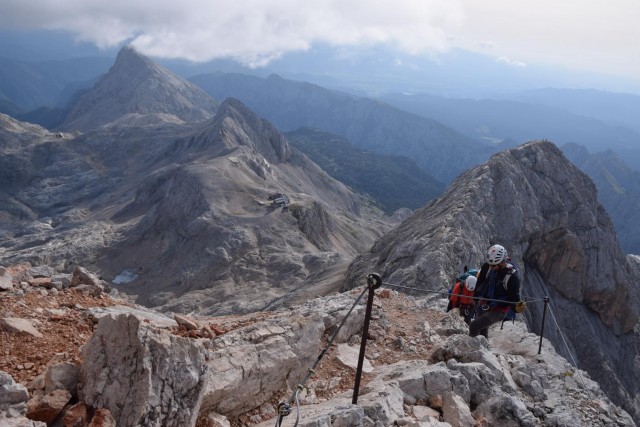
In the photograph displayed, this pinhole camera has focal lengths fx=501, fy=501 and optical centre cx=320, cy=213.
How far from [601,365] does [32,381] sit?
43.9 m

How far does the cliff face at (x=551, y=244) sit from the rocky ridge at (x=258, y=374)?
20.5 m

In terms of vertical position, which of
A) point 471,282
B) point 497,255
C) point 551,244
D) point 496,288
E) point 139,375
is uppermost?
point 497,255

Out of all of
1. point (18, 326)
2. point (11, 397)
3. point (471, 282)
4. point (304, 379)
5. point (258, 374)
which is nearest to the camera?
point (11, 397)

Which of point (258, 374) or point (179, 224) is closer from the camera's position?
point (258, 374)

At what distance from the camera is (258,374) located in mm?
9188

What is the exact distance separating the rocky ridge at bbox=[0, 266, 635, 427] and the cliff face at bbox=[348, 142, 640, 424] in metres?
20.5

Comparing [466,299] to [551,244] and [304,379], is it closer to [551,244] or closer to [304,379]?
[304,379]

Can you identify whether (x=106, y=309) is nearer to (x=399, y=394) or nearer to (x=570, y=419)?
(x=399, y=394)

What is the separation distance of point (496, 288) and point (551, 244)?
36454mm

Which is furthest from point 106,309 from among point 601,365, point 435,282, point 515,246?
point 601,365

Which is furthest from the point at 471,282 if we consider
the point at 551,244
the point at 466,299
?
the point at 551,244

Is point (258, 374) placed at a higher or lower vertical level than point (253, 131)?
higher

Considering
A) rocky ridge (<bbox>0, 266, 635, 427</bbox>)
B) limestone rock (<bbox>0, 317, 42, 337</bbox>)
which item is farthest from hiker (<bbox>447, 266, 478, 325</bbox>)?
limestone rock (<bbox>0, 317, 42, 337</bbox>)

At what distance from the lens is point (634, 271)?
173 feet
